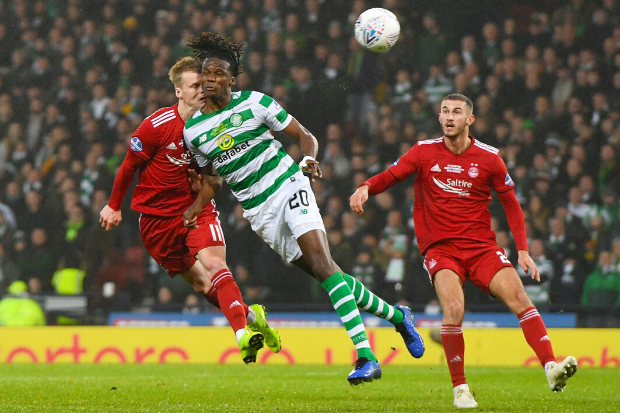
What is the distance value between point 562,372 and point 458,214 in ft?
4.60

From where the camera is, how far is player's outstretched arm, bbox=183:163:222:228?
6211mm

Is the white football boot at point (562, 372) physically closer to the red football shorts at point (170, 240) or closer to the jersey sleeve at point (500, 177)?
the jersey sleeve at point (500, 177)

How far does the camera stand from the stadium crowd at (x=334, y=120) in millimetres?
11312

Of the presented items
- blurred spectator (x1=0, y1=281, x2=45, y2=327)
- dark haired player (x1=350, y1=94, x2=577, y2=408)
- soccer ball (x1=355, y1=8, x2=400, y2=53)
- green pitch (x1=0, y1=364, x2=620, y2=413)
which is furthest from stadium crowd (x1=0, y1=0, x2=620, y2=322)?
dark haired player (x1=350, y1=94, x2=577, y2=408)

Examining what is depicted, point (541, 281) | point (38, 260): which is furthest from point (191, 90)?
point (38, 260)

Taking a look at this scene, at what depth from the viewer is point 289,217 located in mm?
5664

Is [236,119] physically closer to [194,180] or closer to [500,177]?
[194,180]

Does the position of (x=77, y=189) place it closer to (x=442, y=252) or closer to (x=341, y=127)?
(x=341, y=127)

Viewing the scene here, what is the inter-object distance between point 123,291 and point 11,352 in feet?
5.66

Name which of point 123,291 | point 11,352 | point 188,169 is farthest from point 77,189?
point 188,169

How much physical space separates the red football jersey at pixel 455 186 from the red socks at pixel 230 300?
1.39m

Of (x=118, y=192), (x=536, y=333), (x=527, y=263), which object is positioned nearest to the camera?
(x=536, y=333)

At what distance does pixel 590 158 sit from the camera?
37.9 ft

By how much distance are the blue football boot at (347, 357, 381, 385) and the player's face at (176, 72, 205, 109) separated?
8.30ft
